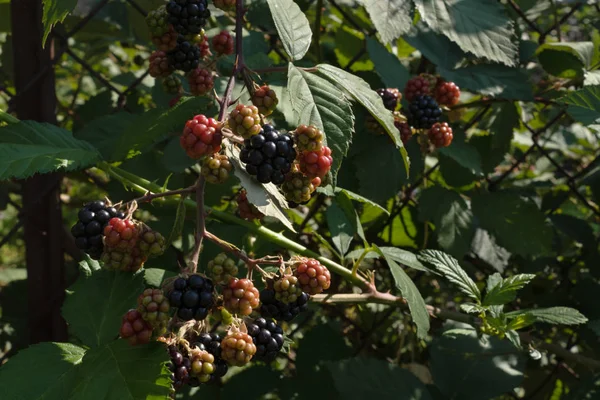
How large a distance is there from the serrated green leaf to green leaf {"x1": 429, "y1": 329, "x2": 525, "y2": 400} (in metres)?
1.20

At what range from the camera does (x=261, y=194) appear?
987 millimetres

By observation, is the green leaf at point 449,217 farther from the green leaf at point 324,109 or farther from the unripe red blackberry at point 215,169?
the unripe red blackberry at point 215,169

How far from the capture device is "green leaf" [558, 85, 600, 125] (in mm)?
1444

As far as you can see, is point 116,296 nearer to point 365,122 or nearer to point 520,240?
point 365,122

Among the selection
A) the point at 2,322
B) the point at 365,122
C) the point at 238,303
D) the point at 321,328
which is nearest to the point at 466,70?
the point at 365,122

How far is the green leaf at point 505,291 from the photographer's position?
1.38m

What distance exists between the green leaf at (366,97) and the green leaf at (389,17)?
0.42 meters

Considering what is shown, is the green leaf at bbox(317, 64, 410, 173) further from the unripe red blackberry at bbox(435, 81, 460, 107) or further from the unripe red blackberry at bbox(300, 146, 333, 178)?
the unripe red blackberry at bbox(435, 81, 460, 107)

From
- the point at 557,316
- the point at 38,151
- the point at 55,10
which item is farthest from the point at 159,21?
the point at 557,316

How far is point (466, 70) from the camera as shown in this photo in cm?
181

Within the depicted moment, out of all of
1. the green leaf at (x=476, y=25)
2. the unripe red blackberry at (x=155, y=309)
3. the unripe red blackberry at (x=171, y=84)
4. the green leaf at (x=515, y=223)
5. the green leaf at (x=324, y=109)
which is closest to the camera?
the unripe red blackberry at (x=155, y=309)

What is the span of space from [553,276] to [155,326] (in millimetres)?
1770

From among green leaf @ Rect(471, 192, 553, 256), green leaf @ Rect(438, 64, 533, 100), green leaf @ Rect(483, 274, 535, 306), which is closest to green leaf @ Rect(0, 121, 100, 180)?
green leaf @ Rect(483, 274, 535, 306)

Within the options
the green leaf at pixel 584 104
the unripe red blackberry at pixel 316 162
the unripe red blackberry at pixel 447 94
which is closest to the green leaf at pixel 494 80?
the unripe red blackberry at pixel 447 94
